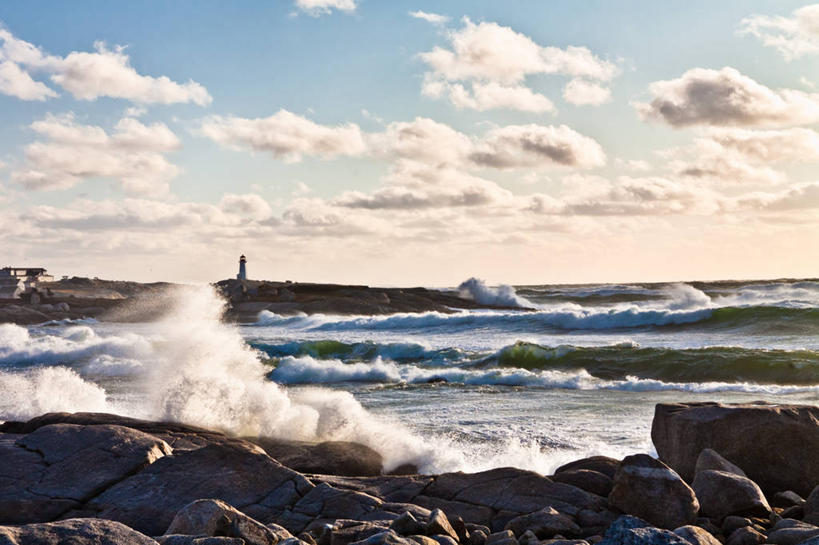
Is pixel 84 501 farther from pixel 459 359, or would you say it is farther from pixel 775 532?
pixel 459 359

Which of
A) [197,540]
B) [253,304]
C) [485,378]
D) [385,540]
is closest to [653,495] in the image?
[385,540]

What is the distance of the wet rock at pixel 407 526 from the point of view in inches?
195

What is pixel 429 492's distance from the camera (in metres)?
6.32

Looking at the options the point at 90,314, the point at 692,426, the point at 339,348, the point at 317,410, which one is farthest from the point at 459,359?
the point at 90,314

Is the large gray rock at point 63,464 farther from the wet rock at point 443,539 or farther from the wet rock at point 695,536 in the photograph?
the wet rock at point 695,536

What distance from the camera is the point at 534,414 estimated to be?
39.1 feet

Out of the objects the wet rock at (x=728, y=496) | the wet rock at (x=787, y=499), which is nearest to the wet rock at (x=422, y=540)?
the wet rock at (x=728, y=496)

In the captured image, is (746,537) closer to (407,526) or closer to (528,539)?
(528,539)

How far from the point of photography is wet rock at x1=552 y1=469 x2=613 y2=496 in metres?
6.33

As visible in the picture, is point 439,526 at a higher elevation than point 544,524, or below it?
higher

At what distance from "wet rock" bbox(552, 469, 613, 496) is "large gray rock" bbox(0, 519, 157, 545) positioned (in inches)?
142

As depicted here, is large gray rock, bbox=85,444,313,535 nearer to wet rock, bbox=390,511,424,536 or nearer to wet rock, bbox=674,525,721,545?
wet rock, bbox=390,511,424,536

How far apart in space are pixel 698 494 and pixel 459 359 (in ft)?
53.4

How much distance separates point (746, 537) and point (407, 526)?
7.07ft
